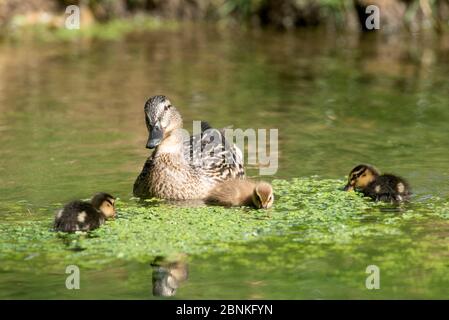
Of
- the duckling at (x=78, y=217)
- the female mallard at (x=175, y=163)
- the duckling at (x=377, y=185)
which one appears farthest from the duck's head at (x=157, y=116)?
the duckling at (x=377, y=185)

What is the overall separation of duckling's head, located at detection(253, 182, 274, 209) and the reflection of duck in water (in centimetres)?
107

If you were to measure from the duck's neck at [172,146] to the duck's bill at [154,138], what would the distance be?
6.8 inches

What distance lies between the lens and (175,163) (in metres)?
7.25

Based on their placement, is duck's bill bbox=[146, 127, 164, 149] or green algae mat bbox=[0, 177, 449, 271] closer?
green algae mat bbox=[0, 177, 449, 271]

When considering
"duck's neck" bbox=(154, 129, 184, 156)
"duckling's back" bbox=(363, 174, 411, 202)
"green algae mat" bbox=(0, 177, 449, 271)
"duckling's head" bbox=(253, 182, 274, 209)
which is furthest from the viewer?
"duck's neck" bbox=(154, 129, 184, 156)

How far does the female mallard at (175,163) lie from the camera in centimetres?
715

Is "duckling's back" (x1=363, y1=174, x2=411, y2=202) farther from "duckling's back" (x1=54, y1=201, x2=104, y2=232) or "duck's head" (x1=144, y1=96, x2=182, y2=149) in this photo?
"duckling's back" (x1=54, y1=201, x2=104, y2=232)

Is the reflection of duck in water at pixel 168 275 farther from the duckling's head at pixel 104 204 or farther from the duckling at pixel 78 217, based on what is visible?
the duckling's head at pixel 104 204

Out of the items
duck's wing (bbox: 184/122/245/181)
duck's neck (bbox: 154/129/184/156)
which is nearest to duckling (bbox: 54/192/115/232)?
duck's neck (bbox: 154/129/184/156)

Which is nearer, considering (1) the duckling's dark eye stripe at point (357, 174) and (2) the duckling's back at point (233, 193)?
(2) the duckling's back at point (233, 193)

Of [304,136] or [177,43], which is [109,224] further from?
[177,43]

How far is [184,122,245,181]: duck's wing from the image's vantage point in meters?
7.34

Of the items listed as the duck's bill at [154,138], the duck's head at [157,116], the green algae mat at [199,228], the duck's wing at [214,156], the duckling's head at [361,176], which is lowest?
the green algae mat at [199,228]
